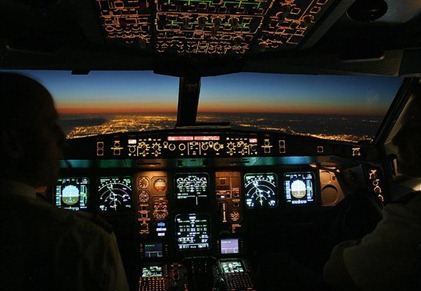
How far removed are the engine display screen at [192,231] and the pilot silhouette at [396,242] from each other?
2.54 m

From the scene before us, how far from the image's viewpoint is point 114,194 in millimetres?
3867

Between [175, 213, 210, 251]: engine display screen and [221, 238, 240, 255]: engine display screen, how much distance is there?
5.5 inches

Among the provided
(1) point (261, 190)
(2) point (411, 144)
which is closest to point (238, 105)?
(1) point (261, 190)

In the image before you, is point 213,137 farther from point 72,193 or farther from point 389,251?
point 389,251

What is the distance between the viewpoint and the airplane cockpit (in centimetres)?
214

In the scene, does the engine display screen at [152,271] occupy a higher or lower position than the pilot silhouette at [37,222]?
lower

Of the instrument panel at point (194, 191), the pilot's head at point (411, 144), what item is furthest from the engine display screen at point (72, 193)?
the pilot's head at point (411, 144)

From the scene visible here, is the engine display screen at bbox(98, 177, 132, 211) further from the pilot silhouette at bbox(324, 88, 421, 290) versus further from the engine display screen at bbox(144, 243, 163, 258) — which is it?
the pilot silhouette at bbox(324, 88, 421, 290)

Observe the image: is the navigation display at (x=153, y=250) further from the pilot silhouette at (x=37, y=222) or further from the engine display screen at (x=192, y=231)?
the pilot silhouette at (x=37, y=222)

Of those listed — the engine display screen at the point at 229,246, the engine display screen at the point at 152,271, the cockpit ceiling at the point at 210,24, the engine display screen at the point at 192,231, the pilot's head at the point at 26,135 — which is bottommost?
the engine display screen at the point at 152,271

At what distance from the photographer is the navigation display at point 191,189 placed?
393cm

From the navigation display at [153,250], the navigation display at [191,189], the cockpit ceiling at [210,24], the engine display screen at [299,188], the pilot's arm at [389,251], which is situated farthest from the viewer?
the engine display screen at [299,188]

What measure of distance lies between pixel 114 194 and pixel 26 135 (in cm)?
315

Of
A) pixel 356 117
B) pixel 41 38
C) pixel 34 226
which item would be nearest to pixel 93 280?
pixel 34 226
